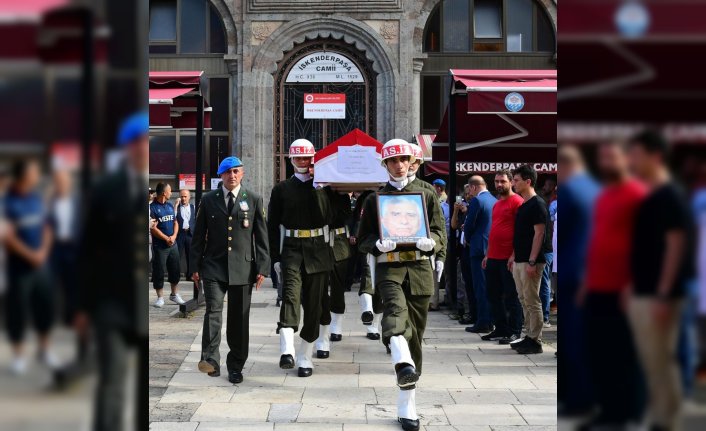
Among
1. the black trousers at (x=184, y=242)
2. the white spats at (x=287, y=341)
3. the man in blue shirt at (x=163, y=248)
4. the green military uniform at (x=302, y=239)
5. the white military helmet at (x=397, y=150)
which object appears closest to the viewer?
the white military helmet at (x=397, y=150)

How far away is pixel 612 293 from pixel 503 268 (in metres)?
7.57

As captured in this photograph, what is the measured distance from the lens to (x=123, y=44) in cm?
145

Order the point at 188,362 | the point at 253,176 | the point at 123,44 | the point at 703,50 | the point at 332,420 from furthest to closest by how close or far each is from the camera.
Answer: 1. the point at 253,176
2. the point at 188,362
3. the point at 332,420
4. the point at 123,44
5. the point at 703,50

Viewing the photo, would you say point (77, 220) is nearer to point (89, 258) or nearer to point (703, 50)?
point (89, 258)

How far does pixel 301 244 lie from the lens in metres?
7.62

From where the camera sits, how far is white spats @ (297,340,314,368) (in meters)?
7.20

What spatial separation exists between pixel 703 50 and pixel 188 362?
717cm

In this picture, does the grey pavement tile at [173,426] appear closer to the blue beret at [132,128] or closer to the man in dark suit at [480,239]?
the blue beret at [132,128]

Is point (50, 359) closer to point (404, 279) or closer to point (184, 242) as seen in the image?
point (404, 279)

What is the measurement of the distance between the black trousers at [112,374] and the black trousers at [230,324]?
5449mm

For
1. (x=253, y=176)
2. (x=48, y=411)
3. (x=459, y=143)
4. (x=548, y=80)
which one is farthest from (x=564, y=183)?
(x=253, y=176)

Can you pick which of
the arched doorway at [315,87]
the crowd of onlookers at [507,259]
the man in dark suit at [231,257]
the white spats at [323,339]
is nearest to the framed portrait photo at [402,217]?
the man in dark suit at [231,257]

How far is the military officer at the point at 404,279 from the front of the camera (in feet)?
17.4

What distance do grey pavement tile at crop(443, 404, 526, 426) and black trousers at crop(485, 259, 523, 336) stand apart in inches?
110
